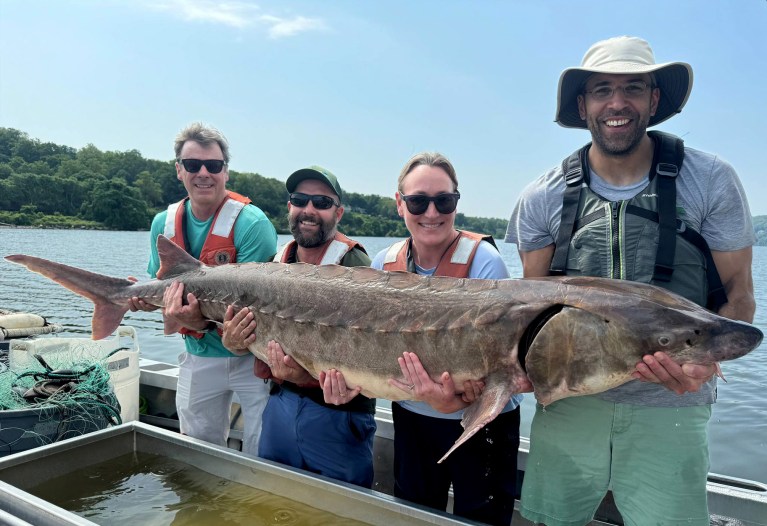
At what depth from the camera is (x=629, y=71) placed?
2.78 meters

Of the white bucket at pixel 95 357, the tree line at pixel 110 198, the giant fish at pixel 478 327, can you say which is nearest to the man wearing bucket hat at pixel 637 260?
the giant fish at pixel 478 327

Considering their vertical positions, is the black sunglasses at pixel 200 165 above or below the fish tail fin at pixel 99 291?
above

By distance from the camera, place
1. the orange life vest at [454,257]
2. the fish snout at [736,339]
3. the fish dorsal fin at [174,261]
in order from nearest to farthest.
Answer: the fish snout at [736,339] → the orange life vest at [454,257] → the fish dorsal fin at [174,261]

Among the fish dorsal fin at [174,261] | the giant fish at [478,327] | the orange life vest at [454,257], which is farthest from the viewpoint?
the fish dorsal fin at [174,261]

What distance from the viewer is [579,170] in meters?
2.99

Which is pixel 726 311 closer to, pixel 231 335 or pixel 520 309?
pixel 520 309

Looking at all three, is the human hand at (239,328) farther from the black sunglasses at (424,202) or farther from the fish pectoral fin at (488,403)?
the fish pectoral fin at (488,403)

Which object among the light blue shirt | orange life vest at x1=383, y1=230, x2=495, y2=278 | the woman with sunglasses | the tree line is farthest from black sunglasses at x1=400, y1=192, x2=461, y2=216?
the tree line

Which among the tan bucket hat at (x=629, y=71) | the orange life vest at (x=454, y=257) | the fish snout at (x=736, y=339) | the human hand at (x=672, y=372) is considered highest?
the tan bucket hat at (x=629, y=71)

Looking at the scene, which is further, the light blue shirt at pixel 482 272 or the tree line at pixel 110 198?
the tree line at pixel 110 198

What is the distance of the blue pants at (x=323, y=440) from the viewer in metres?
3.54

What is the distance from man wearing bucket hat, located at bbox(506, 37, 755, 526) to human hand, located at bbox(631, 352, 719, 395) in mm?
221

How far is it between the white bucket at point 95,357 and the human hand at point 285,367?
2169mm

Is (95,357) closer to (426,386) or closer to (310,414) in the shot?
(310,414)
